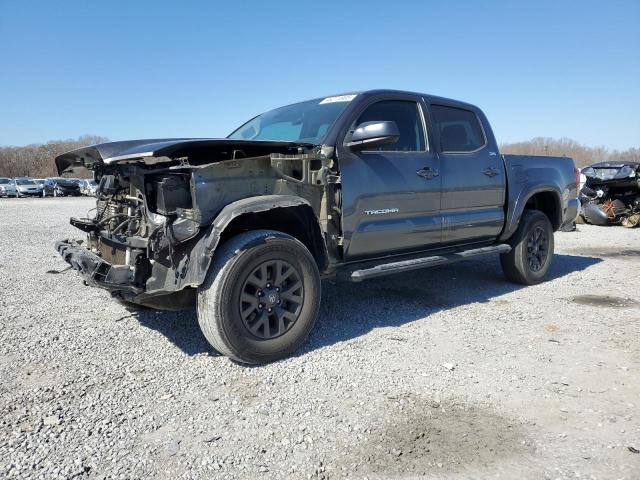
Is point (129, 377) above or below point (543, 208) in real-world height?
below

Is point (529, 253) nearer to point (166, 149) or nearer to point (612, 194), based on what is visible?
point (166, 149)

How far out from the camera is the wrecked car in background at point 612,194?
1309 cm

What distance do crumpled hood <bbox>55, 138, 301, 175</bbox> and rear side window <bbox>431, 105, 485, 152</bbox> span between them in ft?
6.03

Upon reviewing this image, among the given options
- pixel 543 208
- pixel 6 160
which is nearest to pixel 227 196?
pixel 543 208

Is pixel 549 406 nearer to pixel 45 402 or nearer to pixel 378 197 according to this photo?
pixel 378 197

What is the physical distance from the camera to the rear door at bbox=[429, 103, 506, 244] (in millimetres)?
4926

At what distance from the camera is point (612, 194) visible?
45.2 feet

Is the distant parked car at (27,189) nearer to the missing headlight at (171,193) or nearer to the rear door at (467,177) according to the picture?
the rear door at (467,177)

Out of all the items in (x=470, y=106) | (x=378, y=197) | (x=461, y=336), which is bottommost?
(x=461, y=336)

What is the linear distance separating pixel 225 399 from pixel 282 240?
3.82ft

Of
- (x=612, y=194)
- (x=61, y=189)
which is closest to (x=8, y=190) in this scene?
(x=61, y=189)

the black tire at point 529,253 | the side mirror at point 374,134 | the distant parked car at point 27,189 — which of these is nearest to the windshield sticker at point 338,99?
the side mirror at point 374,134

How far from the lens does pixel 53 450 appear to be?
2.44m

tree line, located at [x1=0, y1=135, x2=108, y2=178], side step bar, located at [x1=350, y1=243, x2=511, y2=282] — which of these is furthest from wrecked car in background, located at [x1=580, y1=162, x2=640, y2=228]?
tree line, located at [x1=0, y1=135, x2=108, y2=178]
